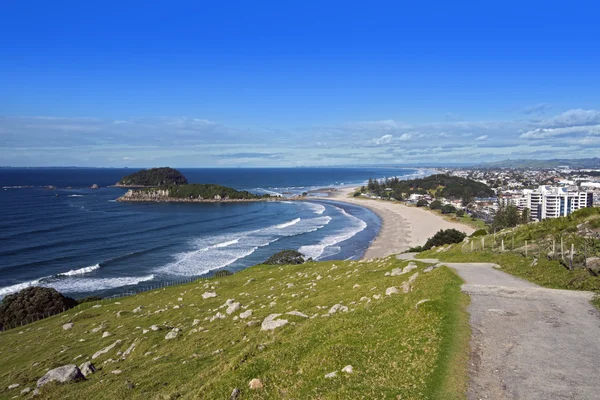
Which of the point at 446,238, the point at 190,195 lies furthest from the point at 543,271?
the point at 190,195

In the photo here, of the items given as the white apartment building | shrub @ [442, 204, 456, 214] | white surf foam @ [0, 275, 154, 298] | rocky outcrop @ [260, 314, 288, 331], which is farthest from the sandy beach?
rocky outcrop @ [260, 314, 288, 331]

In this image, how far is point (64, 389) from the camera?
18.7 meters

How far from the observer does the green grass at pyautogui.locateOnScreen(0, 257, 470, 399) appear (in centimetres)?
1240

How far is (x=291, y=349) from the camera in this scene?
15.1 meters

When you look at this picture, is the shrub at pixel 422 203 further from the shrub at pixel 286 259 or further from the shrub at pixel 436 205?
the shrub at pixel 286 259

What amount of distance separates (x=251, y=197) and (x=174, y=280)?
12902 cm

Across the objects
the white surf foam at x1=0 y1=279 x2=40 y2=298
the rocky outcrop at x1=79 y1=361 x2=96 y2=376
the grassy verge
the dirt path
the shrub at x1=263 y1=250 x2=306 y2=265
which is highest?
the dirt path

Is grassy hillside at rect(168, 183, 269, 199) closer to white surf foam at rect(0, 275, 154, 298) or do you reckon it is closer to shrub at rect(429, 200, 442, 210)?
shrub at rect(429, 200, 442, 210)

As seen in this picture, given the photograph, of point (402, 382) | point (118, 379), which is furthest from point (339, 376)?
point (118, 379)

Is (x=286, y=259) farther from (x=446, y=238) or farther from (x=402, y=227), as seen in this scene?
(x=402, y=227)

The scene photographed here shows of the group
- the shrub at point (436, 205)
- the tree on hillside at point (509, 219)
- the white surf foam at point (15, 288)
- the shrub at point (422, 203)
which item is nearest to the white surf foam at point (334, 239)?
the tree on hillside at point (509, 219)

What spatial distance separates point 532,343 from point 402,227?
96.2 metres

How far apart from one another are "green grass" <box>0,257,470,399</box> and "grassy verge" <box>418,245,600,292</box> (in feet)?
17.1

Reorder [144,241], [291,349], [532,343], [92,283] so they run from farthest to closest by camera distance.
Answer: [144,241]
[92,283]
[291,349]
[532,343]
